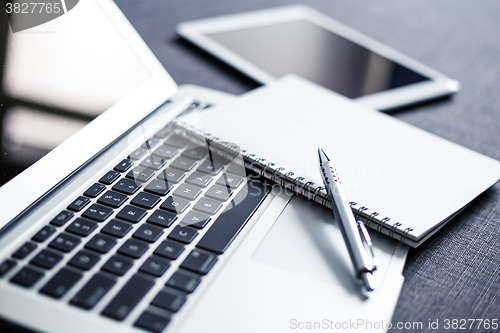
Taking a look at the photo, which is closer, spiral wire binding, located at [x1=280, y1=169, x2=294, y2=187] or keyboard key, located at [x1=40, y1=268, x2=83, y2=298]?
keyboard key, located at [x1=40, y1=268, x2=83, y2=298]

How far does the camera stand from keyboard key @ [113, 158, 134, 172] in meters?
0.43

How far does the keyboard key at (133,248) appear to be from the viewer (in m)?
0.33

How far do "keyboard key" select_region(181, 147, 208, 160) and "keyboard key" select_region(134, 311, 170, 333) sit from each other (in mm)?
198

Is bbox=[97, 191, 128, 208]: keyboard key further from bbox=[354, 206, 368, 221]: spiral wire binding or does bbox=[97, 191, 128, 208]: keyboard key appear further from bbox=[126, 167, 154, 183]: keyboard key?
bbox=[354, 206, 368, 221]: spiral wire binding

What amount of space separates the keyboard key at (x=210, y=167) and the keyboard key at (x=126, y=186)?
70mm

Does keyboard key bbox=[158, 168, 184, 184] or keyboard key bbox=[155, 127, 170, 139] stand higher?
keyboard key bbox=[155, 127, 170, 139]

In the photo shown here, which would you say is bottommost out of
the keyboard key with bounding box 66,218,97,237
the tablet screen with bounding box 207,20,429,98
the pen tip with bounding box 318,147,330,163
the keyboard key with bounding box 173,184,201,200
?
the keyboard key with bounding box 66,218,97,237

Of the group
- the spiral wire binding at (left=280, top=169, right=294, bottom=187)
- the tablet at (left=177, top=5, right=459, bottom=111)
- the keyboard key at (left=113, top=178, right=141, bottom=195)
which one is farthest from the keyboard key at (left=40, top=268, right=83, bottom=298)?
the tablet at (left=177, top=5, right=459, bottom=111)

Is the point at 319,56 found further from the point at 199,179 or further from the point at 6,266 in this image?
the point at 6,266

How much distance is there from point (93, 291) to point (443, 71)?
2.19 ft

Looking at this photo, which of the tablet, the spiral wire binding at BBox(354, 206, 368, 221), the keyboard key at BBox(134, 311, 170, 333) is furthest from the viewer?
the tablet

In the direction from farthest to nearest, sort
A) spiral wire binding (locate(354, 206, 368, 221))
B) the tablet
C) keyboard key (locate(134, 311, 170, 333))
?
the tablet < spiral wire binding (locate(354, 206, 368, 221)) < keyboard key (locate(134, 311, 170, 333))

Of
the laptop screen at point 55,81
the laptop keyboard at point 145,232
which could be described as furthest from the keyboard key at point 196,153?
the laptop screen at point 55,81

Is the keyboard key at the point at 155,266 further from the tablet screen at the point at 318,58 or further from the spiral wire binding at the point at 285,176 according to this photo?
the tablet screen at the point at 318,58
